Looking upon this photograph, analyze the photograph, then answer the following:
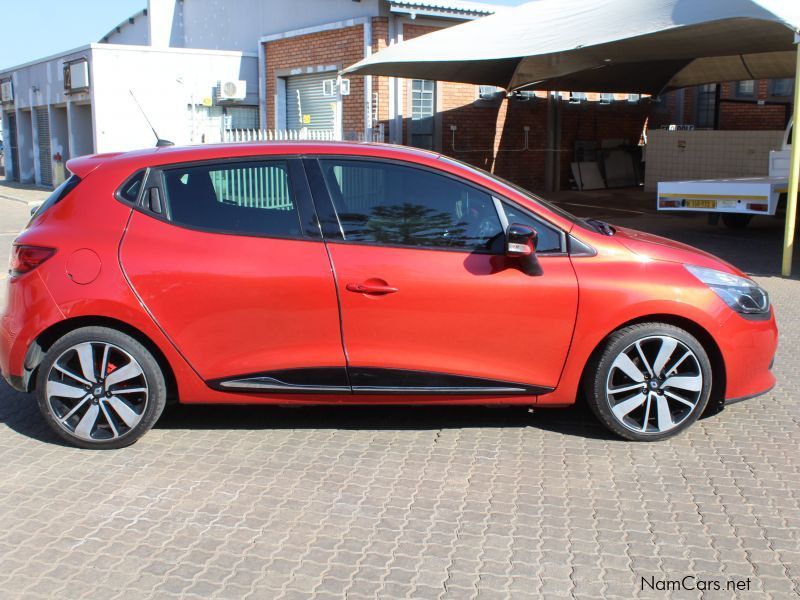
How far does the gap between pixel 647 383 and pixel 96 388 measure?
3.12m

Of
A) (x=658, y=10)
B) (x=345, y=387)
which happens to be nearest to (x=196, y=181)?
(x=345, y=387)

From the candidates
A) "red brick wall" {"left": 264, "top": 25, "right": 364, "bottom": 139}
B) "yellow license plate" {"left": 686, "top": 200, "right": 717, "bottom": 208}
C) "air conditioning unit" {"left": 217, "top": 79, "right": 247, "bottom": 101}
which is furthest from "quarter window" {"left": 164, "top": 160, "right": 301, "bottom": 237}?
"air conditioning unit" {"left": 217, "top": 79, "right": 247, "bottom": 101}

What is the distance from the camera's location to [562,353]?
4.98 m

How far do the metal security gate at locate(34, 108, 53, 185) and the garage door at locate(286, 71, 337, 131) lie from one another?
9.96 m

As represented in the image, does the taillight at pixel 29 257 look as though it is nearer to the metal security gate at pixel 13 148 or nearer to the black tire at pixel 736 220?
the black tire at pixel 736 220

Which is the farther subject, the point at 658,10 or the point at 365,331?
the point at 658,10

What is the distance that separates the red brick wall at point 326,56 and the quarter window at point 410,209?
609 inches

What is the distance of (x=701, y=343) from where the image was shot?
5164 mm

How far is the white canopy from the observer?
12.8 m

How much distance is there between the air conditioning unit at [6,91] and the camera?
3114cm

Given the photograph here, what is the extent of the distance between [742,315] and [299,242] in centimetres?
258

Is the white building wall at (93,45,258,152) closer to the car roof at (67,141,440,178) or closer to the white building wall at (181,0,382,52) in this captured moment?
the white building wall at (181,0,382,52)

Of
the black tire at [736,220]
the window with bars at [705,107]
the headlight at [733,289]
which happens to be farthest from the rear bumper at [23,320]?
the window with bars at [705,107]

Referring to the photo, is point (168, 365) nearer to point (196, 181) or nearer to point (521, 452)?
point (196, 181)
